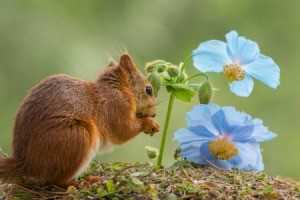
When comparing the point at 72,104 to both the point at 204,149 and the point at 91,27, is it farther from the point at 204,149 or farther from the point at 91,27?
the point at 91,27

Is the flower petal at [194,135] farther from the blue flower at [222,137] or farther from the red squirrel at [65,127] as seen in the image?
the red squirrel at [65,127]

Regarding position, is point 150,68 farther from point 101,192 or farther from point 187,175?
point 101,192

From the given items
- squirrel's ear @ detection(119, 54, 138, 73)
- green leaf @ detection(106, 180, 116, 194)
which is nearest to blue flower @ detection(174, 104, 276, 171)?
squirrel's ear @ detection(119, 54, 138, 73)

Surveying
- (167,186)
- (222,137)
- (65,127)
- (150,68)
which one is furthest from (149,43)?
(167,186)

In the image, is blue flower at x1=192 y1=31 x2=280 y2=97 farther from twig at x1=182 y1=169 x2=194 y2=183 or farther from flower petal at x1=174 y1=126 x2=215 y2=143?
twig at x1=182 y1=169 x2=194 y2=183

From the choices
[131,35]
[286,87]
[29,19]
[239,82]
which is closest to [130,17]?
[131,35]

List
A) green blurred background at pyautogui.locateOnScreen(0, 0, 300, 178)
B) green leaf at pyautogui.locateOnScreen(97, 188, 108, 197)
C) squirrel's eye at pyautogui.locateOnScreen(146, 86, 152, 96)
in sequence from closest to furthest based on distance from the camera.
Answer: green leaf at pyautogui.locateOnScreen(97, 188, 108, 197) → squirrel's eye at pyautogui.locateOnScreen(146, 86, 152, 96) → green blurred background at pyautogui.locateOnScreen(0, 0, 300, 178)
